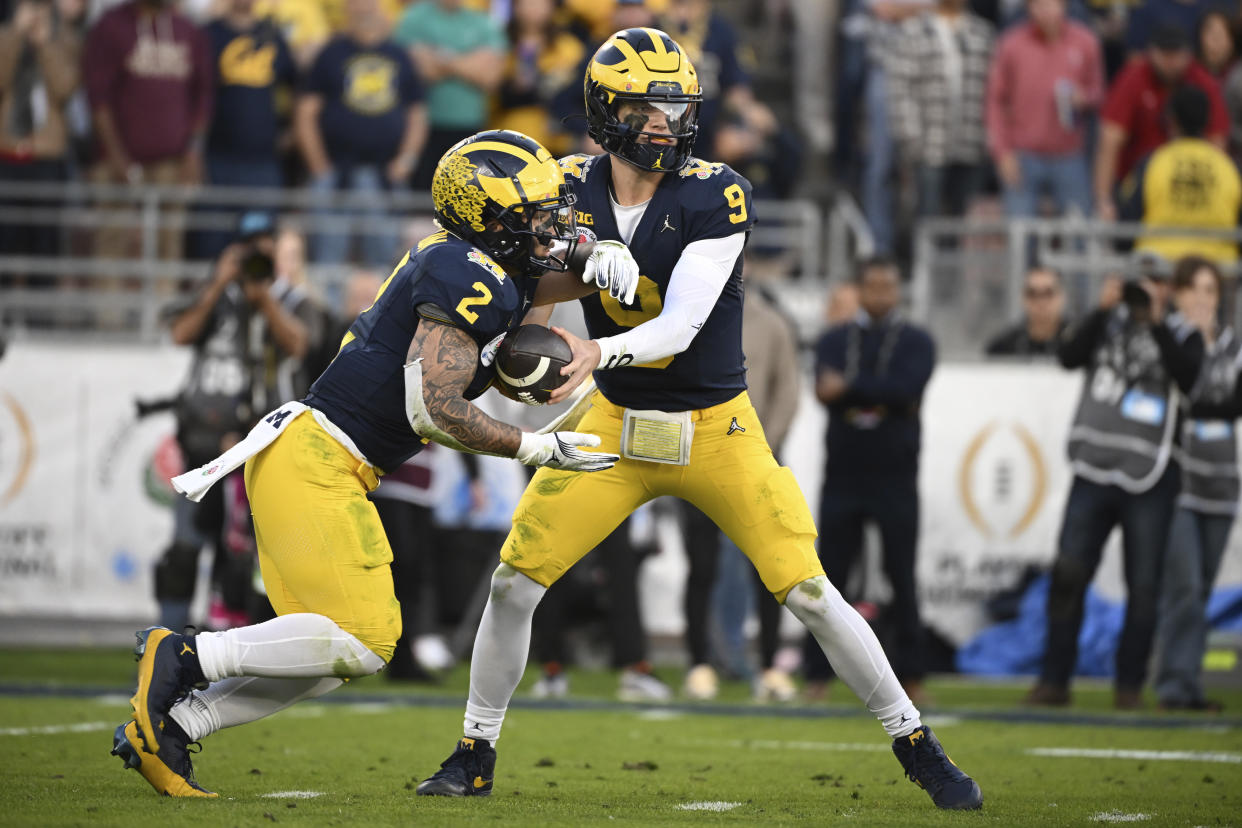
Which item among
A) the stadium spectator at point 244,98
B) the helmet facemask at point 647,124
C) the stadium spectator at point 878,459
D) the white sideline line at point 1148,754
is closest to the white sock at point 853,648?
the helmet facemask at point 647,124

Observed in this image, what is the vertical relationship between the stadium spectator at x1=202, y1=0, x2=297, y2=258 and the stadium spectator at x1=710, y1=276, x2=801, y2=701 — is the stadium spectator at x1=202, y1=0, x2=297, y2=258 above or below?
above

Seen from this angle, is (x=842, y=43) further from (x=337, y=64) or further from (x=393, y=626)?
(x=393, y=626)

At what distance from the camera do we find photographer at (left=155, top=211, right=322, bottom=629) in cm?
862

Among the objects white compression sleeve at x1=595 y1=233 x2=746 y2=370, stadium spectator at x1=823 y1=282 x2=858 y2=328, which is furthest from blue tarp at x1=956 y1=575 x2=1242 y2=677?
white compression sleeve at x1=595 y1=233 x2=746 y2=370

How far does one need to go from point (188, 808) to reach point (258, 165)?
7783 millimetres

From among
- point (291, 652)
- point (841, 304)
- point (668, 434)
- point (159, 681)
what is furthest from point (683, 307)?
point (841, 304)

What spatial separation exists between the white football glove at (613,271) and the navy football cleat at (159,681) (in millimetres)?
1574

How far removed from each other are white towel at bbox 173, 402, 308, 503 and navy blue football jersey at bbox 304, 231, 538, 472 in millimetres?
116

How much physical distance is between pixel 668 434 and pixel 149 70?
23.9 ft

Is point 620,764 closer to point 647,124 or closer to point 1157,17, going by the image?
point 647,124

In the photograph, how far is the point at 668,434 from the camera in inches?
211

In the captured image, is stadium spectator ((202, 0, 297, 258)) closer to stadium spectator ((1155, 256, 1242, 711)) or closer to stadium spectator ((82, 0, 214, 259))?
stadium spectator ((82, 0, 214, 259))

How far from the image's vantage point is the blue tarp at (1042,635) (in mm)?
10203

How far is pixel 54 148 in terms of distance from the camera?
1155 cm
